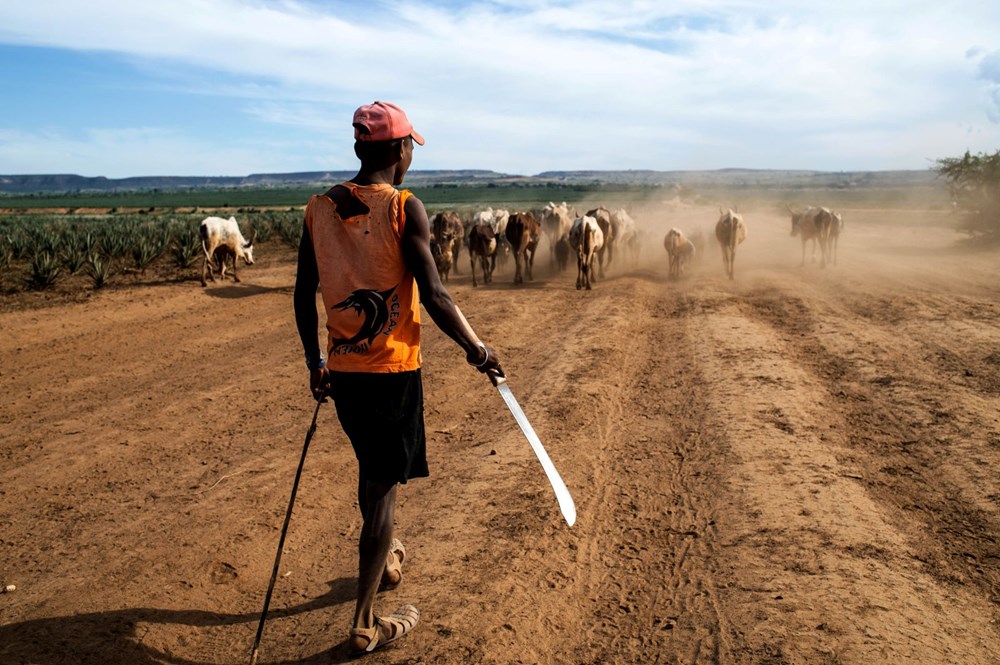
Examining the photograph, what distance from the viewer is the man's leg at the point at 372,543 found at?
10.7 ft

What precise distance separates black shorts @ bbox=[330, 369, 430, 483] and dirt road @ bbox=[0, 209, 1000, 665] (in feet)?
2.97

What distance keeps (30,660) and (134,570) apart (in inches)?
33.5

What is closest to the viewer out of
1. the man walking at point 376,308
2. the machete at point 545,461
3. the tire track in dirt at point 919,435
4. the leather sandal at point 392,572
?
the machete at point 545,461

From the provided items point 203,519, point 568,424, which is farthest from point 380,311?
point 568,424

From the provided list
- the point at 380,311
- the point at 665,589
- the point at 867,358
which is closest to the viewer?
the point at 380,311

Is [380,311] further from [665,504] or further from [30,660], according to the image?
[665,504]

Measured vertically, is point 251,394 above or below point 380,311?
below

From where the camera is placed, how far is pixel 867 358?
8.40 meters

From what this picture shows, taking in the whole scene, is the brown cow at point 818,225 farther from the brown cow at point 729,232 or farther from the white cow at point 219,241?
the white cow at point 219,241

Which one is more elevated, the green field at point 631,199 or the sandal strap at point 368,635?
the green field at point 631,199

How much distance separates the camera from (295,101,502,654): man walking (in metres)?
3.10

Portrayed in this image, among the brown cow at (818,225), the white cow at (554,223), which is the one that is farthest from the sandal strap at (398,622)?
the white cow at (554,223)

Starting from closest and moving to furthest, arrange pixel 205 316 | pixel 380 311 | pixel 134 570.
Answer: pixel 380 311
pixel 134 570
pixel 205 316

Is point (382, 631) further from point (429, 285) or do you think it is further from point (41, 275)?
point (41, 275)
